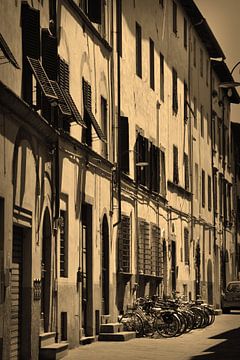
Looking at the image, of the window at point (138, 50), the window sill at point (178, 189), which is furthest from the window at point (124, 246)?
the window sill at point (178, 189)

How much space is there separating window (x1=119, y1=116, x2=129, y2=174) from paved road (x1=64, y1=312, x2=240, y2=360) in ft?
17.3

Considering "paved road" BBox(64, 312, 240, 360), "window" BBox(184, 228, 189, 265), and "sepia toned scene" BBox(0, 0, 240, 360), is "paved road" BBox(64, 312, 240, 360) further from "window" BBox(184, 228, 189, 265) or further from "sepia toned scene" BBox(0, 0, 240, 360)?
"window" BBox(184, 228, 189, 265)

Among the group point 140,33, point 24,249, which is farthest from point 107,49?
point 24,249

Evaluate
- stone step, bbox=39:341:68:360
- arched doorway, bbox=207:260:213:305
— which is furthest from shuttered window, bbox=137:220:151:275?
arched doorway, bbox=207:260:213:305

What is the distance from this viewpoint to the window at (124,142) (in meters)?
31.9

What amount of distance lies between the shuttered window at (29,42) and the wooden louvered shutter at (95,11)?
7.44m

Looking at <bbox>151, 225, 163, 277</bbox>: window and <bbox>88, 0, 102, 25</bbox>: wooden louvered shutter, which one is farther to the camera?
<bbox>151, 225, 163, 277</bbox>: window

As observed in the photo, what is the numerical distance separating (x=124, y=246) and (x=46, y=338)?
10.3m

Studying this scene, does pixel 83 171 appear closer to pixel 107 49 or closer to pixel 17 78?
pixel 107 49

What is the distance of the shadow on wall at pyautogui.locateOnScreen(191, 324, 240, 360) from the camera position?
22844 millimetres

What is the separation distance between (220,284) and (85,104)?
103 ft

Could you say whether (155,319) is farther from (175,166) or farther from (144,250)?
(175,166)

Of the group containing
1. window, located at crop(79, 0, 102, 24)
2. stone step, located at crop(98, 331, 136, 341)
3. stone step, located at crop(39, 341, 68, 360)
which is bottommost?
stone step, located at crop(39, 341, 68, 360)

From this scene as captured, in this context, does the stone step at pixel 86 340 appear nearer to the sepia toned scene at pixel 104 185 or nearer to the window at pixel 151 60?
the sepia toned scene at pixel 104 185
